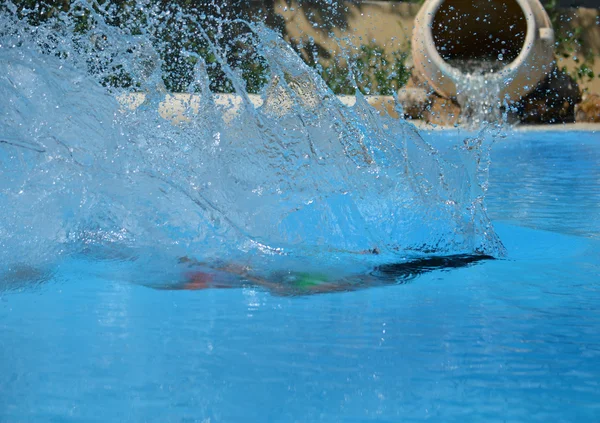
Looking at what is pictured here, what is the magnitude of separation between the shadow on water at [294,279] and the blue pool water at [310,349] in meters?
0.05

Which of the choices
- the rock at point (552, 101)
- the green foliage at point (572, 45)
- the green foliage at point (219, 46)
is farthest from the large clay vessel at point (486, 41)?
the green foliage at point (219, 46)

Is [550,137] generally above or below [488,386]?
below

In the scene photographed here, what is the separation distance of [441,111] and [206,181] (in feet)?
22.7

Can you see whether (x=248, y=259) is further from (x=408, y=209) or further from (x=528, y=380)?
(x=528, y=380)

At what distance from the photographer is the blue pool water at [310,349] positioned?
1820 millimetres

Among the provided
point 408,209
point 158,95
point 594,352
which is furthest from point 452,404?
point 158,95

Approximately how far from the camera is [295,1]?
1098cm

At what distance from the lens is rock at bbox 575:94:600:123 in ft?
31.5

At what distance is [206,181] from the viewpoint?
3287 mm

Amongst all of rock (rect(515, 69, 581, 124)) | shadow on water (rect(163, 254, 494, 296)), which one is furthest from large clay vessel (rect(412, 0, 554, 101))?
shadow on water (rect(163, 254, 494, 296))

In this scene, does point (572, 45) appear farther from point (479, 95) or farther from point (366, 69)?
point (366, 69)

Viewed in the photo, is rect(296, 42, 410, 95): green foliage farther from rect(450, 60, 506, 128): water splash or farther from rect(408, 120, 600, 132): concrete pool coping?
rect(408, 120, 600, 132): concrete pool coping

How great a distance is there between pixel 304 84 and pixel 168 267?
148cm

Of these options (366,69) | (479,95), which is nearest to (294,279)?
(479,95)
